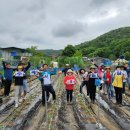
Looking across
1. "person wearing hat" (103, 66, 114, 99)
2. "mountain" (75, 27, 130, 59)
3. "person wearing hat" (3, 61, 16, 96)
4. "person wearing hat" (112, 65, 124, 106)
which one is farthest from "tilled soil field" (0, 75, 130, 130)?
"mountain" (75, 27, 130, 59)

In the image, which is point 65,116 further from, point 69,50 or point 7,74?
point 69,50

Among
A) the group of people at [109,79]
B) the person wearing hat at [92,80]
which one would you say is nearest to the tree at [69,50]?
the group of people at [109,79]

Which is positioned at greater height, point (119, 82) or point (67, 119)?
point (119, 82)

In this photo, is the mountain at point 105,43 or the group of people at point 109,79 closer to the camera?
the group of people at point 109,79

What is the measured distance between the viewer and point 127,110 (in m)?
12.0

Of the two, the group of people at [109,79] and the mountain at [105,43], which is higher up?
the mountain at [105,43]

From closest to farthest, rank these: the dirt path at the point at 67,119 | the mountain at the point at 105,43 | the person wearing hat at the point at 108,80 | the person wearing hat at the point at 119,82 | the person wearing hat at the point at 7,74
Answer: the dirt path at the point at 67,119, the person wearing hat at the point at 119,82, the person wearing hat at the point at 108,80, the person wearing hat at the point at 7,74, the mountain at the point at 105,43

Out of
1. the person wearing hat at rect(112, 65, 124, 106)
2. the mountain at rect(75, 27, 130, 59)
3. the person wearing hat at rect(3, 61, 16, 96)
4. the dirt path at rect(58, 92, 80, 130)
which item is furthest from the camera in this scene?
the mountain at rect(75, 27, 130, 59)

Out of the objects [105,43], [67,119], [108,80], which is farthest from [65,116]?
[105,43]

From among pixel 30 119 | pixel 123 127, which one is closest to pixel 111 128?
pixel 123 127

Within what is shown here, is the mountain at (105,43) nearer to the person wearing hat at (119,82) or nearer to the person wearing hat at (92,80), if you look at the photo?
the person wearing hat at (92,80)

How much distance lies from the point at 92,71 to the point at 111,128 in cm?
525

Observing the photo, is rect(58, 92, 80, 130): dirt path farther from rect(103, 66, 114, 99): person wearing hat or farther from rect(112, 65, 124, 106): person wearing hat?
rect(103, 66, 114, 99): person wearing hat

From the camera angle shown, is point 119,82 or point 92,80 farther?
point 92,80
